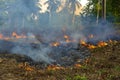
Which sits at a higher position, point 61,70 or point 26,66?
point 26,66

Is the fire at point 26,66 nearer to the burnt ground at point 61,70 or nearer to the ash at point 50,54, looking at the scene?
the burnt ground at point 61,70

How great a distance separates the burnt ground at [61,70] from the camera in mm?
11969

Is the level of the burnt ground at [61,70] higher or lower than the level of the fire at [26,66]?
lower

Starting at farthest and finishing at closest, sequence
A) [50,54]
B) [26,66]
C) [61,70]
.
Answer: [50,54] → [26,66] → [61,70]

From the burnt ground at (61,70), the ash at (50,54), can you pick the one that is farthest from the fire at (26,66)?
the ash at (50,54)

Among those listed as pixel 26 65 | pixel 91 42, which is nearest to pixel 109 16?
pixel 91 42

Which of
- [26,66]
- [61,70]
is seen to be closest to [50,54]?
[26,66]

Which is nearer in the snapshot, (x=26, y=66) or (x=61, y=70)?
(x=61, y=70)

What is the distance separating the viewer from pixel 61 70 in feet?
43.7

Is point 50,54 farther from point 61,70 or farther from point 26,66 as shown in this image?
point 61,70

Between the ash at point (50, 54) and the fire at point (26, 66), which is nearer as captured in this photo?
the fire at point (26, 66)

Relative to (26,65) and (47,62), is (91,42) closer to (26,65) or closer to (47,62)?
(47,62)

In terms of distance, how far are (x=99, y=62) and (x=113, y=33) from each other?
1129cm

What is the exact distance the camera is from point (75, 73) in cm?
1279
